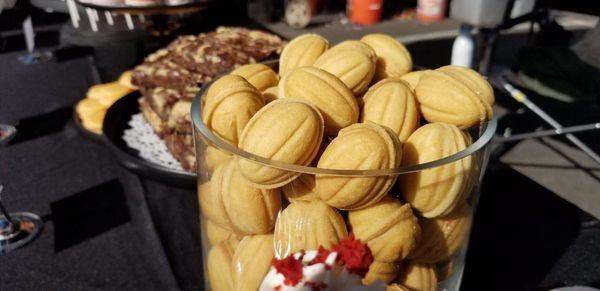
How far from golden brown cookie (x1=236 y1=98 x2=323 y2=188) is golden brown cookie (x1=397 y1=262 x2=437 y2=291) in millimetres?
123

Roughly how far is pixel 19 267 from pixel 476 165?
57 cm

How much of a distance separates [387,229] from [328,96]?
11cm

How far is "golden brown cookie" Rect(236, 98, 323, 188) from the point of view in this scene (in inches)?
12.5

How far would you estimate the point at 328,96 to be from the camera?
1.19 feet

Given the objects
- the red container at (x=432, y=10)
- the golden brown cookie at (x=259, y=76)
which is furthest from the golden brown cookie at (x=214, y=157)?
the red container at (x=432, y=10)

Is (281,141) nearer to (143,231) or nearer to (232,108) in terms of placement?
(232,108)

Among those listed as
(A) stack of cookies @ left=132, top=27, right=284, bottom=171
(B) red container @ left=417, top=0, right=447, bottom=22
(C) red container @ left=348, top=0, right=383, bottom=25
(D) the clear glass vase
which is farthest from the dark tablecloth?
(B) red container @ left=417, top=0, right=447, bottom=22

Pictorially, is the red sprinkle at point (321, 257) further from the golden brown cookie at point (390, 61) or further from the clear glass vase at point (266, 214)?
the golden brown cookie at point (390, 61)

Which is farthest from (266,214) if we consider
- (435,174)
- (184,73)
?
(184,73)

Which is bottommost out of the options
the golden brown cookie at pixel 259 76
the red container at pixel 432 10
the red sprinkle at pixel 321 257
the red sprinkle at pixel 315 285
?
the red container at pixel 432 10

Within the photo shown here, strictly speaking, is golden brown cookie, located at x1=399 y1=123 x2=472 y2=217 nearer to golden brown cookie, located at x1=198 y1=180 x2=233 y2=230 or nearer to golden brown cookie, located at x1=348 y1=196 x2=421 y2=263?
golden brown cookie, located at x1=348 y1=196 x2=421 y2=263

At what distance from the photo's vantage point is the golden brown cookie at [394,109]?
368mm

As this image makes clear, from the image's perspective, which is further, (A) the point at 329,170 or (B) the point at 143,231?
(B) the point at 143,231

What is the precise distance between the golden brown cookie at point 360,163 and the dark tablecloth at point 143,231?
320mm
